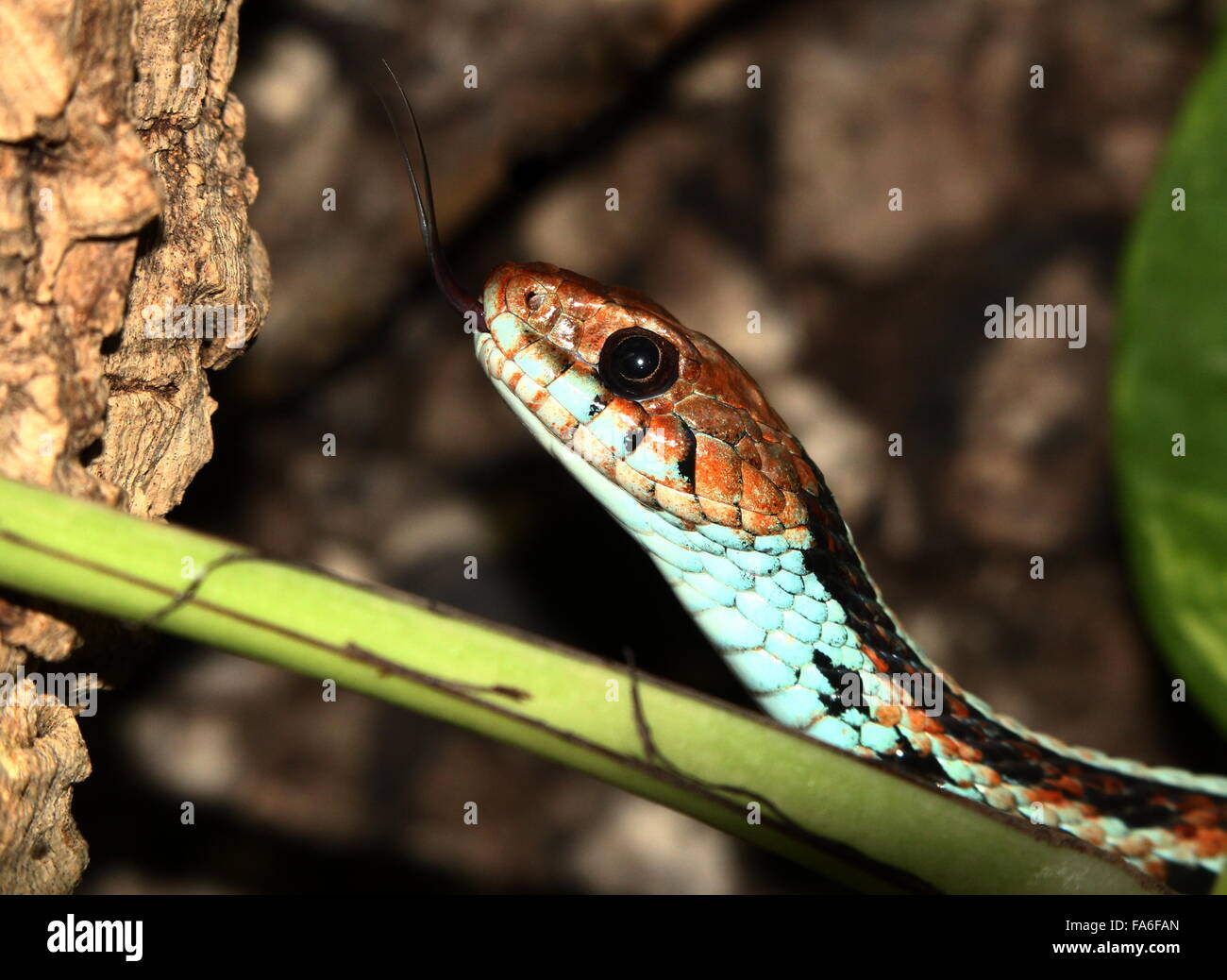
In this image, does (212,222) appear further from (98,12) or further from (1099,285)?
(1099,285)

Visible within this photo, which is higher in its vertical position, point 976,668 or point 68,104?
point 68,104

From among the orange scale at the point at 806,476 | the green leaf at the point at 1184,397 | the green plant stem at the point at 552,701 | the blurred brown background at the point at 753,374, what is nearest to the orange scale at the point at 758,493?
the orange scale at the point at 806,476

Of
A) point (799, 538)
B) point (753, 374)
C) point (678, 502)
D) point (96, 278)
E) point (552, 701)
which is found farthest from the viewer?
point (753, 374)

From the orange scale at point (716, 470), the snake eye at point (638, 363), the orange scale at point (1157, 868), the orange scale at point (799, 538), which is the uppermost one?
the snake eye at point (638, 363)

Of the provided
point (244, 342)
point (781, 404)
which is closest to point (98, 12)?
point (244, 342)

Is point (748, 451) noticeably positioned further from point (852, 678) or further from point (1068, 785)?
point (1068, 785)

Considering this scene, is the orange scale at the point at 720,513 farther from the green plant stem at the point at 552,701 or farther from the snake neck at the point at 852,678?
the green plant stem at the point at 552,701

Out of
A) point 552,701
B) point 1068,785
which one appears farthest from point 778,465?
point 552,701
